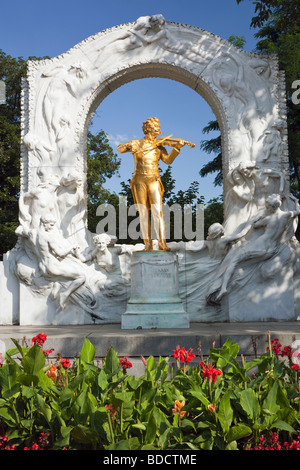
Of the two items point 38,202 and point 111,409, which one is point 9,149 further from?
point 111,409

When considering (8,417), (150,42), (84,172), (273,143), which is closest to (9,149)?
(84,172)

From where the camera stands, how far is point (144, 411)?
7.54 ft

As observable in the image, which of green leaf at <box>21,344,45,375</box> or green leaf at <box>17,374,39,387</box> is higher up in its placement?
green leaf at <box>21,344,45,375</box>

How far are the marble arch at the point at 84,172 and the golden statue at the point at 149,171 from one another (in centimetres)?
102

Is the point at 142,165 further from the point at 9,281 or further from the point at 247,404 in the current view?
the point at 247,404

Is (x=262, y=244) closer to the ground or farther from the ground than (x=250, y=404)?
farther from the ground

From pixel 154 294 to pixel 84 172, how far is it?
3.12 meters

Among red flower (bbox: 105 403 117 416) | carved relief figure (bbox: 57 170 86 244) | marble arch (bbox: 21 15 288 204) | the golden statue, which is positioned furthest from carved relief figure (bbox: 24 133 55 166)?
red flower (bbox: 105 403 117 416)

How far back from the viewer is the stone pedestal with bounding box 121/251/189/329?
6707 millimetres

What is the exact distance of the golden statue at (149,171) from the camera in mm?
7375

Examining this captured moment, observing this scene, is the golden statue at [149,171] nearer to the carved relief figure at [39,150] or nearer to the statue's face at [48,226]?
the statue's face at [48,226]

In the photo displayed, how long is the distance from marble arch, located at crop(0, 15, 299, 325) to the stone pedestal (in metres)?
1.03

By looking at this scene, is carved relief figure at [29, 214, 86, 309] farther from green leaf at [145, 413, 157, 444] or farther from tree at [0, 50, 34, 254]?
tree at [0, 50, 34, 254]
